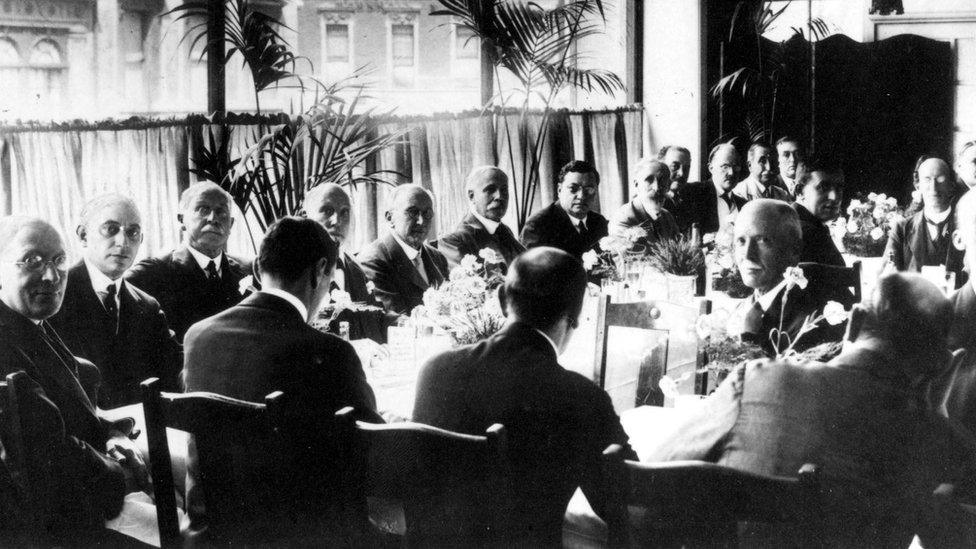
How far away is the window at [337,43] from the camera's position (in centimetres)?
516

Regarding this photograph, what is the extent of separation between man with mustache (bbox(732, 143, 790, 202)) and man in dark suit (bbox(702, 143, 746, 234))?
0.05 metres

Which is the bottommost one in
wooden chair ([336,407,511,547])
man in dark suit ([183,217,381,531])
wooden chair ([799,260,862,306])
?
wooden chair ([336,407,511,547])

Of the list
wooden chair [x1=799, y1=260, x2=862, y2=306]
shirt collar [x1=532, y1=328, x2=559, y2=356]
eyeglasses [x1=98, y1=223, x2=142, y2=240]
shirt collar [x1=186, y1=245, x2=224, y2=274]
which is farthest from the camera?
shirt collar [x1=186, y1=245, x2=224, y2=274]

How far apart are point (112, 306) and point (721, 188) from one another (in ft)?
14.0

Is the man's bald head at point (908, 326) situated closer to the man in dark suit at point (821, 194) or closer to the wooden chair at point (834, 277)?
the wooden chair at point (834, 277)

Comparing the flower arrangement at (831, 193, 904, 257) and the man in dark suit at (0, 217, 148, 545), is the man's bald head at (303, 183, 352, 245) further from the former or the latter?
the flower arrangement at (831, 193, 904, 257)

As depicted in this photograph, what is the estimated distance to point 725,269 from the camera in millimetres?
4480

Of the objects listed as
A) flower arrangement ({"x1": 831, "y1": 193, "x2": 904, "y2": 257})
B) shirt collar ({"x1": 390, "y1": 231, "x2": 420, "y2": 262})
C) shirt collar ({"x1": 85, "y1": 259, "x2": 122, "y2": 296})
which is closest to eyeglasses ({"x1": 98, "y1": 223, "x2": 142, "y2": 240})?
shirt collar ({"x1": 85, "y1": 259, "x2": 122, "y2": 296})

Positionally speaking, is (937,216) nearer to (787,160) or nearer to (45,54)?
(787,160)

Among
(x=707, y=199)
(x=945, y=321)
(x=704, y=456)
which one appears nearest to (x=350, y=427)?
(x=704, y=456)

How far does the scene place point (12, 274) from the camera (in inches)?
112

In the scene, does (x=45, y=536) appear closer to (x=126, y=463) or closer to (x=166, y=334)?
(x=126, y=463)

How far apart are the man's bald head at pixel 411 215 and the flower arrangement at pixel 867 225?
2.03 m

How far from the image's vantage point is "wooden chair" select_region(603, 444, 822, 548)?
6.12 feet
